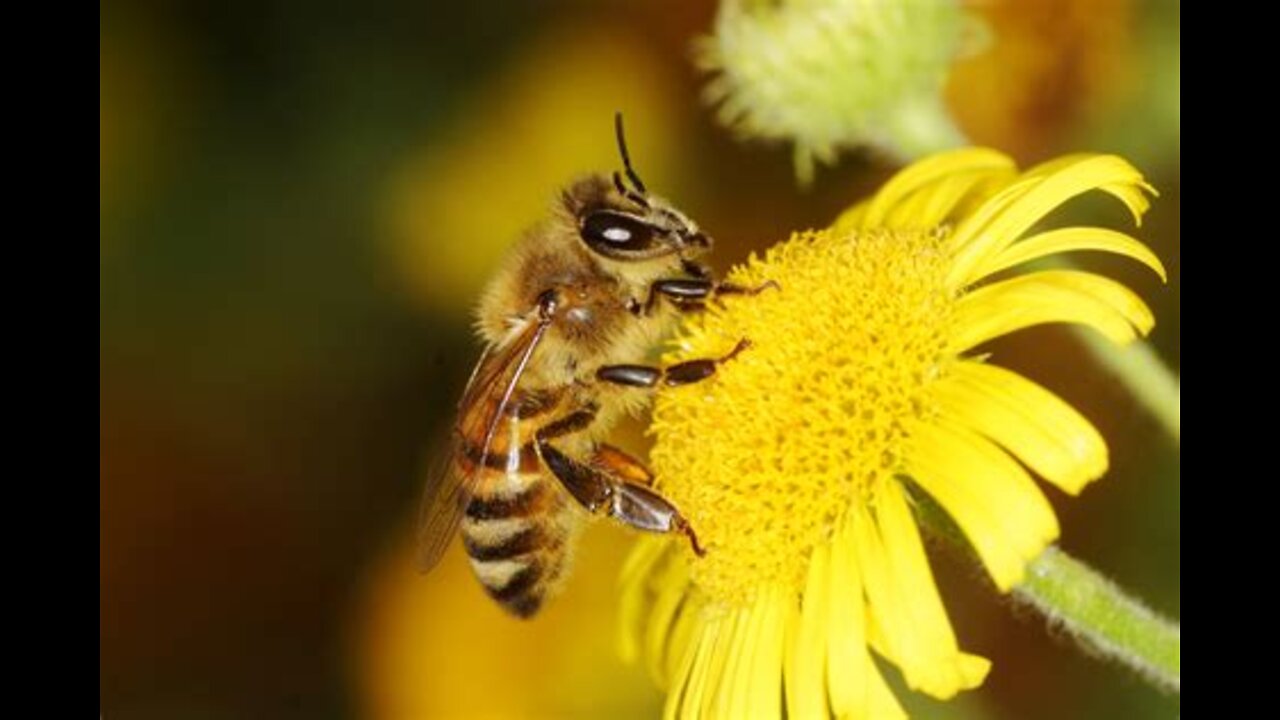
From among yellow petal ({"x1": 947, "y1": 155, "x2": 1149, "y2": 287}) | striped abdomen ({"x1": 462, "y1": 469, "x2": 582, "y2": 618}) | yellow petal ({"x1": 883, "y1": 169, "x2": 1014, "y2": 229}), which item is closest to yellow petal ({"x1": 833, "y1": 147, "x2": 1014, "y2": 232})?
yellow petal ({"x1": 883, "y1": 169, "x2": 1014, "y2": 229})

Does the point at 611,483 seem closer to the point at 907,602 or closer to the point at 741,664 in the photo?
the point at 741,664

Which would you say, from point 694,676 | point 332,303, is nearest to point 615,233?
point 694,676

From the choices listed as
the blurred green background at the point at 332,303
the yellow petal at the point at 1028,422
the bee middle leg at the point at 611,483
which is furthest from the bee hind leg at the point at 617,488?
the blurred green background at the point at 332,303

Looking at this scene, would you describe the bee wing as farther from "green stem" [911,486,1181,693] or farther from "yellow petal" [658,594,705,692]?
"green stem" [911,486,1181,693]

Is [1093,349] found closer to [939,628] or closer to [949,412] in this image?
[949,412]

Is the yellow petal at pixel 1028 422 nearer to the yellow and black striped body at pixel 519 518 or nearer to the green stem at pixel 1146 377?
the green stem at pixel 1146 377

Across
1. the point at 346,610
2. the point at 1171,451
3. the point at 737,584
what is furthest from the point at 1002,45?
the point at 346,610
